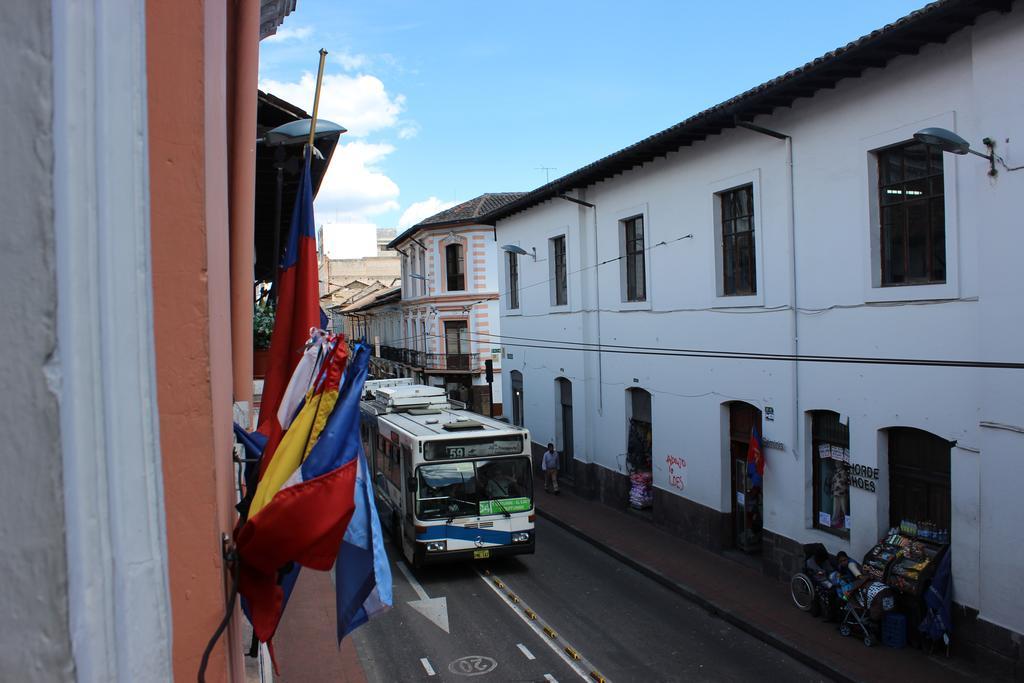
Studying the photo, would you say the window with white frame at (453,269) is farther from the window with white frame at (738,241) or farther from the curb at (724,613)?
the window with white frame at (738,241)

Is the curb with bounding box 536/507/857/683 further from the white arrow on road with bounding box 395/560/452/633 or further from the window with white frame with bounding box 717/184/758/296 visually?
the window with white frame with bounding box 717/184/758/296

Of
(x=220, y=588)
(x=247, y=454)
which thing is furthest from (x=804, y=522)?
(x=220, y=588)

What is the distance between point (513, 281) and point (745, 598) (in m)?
A: 16.4

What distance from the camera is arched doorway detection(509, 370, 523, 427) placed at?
29.2m

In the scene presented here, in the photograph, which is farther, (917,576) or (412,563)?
(412,563)

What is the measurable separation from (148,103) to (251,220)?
7.35 ft

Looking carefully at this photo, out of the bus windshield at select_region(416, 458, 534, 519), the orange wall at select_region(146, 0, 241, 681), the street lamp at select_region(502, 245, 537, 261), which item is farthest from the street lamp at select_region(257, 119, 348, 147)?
the street lamp at select_region(502, 245, 537, 261)

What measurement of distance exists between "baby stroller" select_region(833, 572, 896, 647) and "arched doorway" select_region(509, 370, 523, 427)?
680 inches

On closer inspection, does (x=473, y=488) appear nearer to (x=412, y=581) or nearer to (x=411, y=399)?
(x=412, y=581)

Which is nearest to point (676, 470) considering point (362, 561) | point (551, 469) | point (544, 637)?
point (551, 469)

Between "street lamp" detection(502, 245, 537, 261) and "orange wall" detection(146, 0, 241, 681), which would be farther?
"street lamp" detection(502, 245, 537, 261)

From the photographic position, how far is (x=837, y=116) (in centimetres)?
1335

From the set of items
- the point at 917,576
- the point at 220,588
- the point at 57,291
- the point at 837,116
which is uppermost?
the point at 837,116

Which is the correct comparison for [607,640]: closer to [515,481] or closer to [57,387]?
[515,481]
